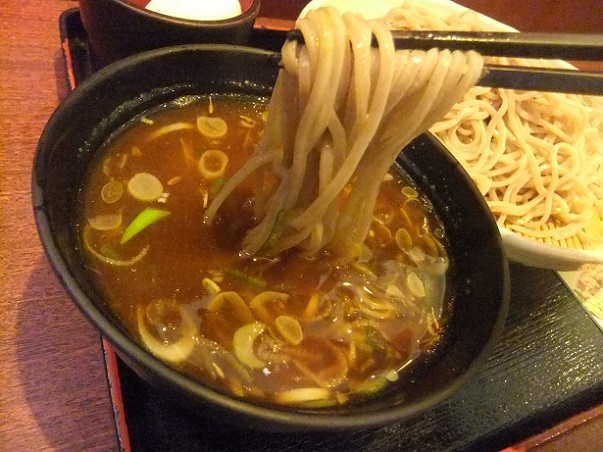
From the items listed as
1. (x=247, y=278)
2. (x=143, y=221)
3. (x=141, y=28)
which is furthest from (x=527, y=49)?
(x=141, y=28)

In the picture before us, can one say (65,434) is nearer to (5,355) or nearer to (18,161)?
(5,355)

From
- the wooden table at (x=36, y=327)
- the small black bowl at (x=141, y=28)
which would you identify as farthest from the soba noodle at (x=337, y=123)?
the small black bowl at (x=141, y=28)

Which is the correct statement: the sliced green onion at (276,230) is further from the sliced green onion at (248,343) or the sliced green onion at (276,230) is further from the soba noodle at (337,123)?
the sliced green onion at (248,343)

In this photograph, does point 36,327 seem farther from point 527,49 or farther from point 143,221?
point 527,49

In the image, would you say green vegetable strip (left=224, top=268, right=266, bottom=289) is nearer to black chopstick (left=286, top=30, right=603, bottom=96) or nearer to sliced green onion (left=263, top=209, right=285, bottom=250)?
sliced green onion (left=263, top=209, right=285, bottom=250)

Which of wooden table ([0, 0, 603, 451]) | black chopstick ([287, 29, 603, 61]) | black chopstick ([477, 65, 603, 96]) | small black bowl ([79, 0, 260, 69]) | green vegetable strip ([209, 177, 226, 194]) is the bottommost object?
wooden table ([0, 0, 603, 451])

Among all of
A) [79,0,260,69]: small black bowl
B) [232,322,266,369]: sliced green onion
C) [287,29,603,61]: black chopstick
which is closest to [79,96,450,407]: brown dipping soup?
[232,322,266,369]: sliced green onion
